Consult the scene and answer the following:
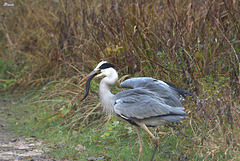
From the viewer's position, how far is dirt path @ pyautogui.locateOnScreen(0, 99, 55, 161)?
5277mm

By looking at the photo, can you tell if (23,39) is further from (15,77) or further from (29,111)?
(29,111)

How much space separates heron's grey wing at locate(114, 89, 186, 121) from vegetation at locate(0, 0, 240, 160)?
0.51 m

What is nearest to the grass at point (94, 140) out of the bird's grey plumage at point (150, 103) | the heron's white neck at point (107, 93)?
the bird's grey plumage at point (150, 103)

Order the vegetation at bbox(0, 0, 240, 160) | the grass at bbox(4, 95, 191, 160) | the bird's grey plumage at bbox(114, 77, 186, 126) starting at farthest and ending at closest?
the grass at bbox(4, 95, 191, 160) → the vegetation at bbox(0, 0, 240, 160) → the bird's grey plumage at bbox(114, 77, 186, 126)

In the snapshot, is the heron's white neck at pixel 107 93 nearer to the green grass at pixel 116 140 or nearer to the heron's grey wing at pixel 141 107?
the heron's grey wing at pixel 141 107

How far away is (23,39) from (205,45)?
5.31 m

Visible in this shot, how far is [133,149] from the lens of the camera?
5316mm

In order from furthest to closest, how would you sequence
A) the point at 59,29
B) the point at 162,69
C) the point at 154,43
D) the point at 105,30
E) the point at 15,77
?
the point at 15,77, the point at 59,29, the point at 105,30, the point at 154,43, the point at 162,69

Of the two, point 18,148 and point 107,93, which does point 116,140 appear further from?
point 18,148

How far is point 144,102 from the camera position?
468 centimetres

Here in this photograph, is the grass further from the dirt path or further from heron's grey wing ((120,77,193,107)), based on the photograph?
heron's grey wing ((120,77,193,107))

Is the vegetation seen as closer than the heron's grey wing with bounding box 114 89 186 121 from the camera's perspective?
No

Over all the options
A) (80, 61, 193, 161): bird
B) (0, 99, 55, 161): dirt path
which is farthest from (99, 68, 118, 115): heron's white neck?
(0, 99, 55, 161): dirt path

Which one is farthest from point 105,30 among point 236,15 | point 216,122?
point 216,122
